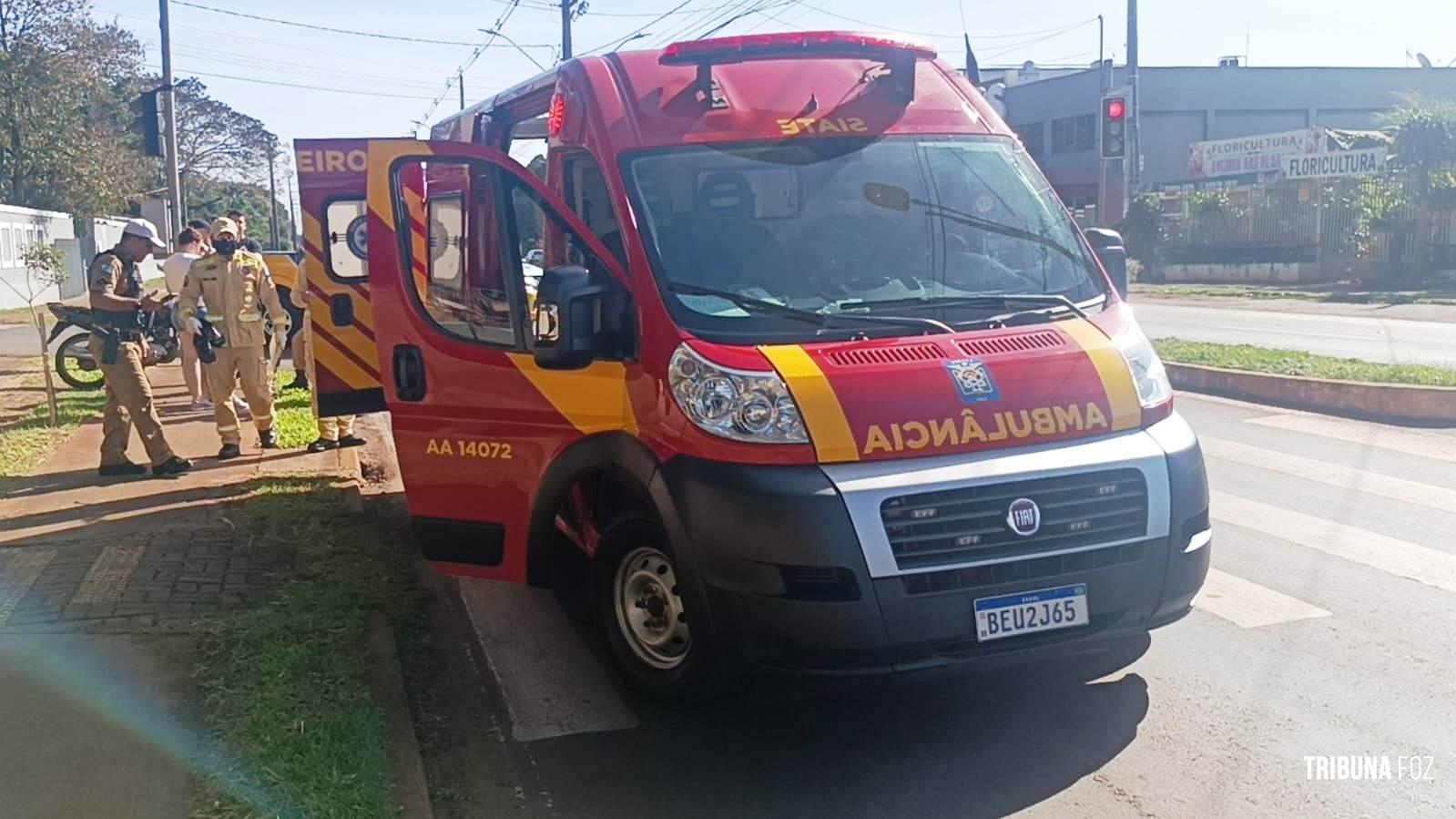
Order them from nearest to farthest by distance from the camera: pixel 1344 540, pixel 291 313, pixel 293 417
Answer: pixel 1344 540, pixel 293 417, pixel 291 313

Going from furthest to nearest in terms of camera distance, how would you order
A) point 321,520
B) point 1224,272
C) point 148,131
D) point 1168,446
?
point 1224,272 → point 148,131 → point 321,520 → point 1168,446

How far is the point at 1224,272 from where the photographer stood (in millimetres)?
36719

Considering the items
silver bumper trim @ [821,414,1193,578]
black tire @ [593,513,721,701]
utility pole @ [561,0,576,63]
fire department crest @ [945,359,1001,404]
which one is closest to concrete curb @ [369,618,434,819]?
black tire @ [593,513,721,701]

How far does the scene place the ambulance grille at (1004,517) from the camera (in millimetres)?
4328

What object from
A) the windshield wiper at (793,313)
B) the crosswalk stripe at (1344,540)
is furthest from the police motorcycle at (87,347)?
the crosswalk stripe at (1344,540)

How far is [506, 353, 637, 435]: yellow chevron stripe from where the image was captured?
495 centimetres

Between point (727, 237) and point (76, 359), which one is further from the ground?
point (727, 237)

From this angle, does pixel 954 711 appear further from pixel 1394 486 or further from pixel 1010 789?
pixel 1394 486

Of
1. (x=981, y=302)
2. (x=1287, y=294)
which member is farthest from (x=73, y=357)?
(x=1287, y=294)

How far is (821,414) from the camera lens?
4379 mm

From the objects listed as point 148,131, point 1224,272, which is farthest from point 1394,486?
point 1224,272

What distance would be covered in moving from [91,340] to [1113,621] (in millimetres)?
7336

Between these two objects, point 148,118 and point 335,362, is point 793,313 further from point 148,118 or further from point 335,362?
point 148,118

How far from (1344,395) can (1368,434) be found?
1.24 meters
